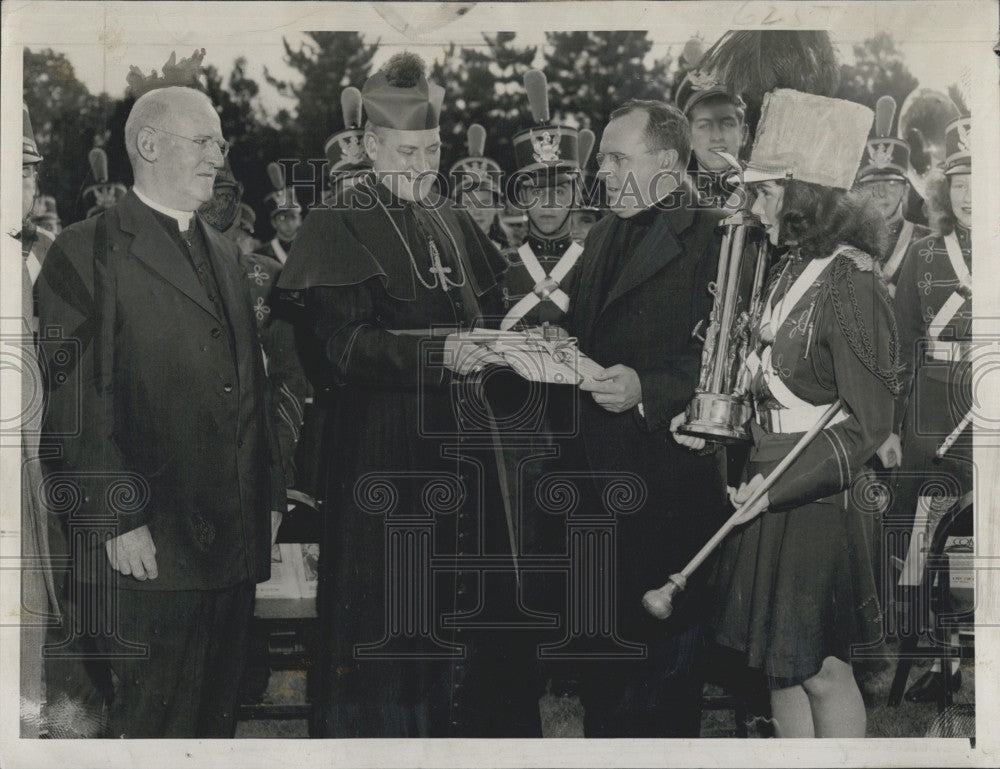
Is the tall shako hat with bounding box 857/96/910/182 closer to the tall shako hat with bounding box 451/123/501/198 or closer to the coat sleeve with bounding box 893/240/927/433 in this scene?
the coat sleeve with bounding box 893/240/927/433

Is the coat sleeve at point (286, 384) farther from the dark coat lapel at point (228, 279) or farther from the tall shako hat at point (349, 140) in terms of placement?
the tall shako hat at point (349, 140)

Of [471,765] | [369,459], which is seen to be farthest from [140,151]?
[471,765]

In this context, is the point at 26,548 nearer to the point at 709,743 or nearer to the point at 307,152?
the point at 307,152

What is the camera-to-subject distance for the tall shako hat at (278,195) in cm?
514

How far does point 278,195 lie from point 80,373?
1.15 m

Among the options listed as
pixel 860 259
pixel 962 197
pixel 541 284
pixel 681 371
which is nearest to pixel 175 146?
pixel 541 284

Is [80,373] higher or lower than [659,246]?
lower

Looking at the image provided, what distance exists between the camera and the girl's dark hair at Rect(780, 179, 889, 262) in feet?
16.3

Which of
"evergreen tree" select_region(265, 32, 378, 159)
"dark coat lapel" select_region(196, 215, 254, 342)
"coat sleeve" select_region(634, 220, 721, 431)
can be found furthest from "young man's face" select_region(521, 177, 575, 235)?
"dark coat lapel" select_region(196, 215, 254, 342)

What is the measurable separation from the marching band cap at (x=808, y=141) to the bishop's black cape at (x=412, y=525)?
1378 mm

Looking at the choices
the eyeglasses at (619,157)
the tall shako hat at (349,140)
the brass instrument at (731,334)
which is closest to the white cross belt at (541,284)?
the eyeglasses at (619,157)

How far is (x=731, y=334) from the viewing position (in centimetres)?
499

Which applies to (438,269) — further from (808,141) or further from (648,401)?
(808,141)

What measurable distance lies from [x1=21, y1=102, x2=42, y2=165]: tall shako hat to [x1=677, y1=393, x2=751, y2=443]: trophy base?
10.3 ft
